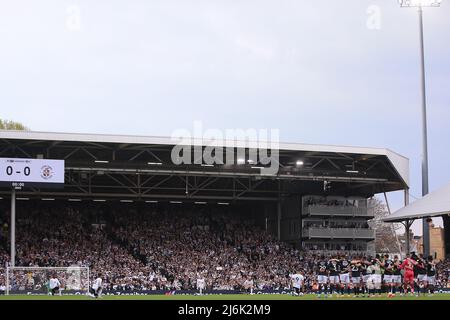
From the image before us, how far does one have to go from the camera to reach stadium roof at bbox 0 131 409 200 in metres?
46.9

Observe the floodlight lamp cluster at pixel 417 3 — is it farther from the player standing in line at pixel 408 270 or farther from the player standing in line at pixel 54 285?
the player standing in line at pixel 54 285

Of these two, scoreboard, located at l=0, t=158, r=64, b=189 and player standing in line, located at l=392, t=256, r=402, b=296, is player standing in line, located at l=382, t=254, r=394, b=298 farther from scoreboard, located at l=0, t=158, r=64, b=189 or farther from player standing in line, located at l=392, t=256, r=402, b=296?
scoreboard, located at l=0, t=158, r=64, b=189

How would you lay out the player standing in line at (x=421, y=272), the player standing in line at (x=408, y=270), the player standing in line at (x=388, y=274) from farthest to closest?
1. the player standing in line at (x=421, y=272)
2. the player standing in line at (x=388, y=274)
3. the player standing in line at (x=408, y=270)

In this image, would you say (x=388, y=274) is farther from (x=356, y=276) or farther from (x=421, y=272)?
(x=421, y=272)

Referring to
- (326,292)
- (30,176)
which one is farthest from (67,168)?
(326,292)

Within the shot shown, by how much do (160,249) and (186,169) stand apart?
608 centimetres

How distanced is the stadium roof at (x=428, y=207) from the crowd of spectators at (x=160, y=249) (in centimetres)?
404

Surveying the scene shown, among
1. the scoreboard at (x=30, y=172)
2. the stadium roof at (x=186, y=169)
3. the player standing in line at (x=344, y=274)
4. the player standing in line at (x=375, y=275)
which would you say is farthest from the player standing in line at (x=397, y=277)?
the scoreboard at (x=30, y=172)

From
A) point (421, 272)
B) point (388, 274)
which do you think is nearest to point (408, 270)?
point (388, 274)

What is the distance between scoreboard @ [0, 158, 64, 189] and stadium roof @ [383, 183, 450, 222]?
68.1 ft

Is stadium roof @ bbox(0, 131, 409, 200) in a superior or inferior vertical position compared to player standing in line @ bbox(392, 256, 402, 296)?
superior

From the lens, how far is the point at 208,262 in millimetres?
51750

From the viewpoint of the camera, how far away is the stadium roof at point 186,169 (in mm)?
46875

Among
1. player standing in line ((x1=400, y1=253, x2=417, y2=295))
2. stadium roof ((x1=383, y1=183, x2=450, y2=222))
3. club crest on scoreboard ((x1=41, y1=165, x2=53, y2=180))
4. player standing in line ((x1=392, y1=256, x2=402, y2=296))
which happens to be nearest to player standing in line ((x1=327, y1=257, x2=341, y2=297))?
player standing in line ((x1=392, y1=256, x2=402, y2=296))
